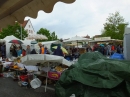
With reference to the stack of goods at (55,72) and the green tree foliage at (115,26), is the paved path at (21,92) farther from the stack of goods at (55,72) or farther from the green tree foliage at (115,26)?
the green tree foliage at (115,26)

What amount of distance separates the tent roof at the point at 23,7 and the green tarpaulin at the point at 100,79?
234cm

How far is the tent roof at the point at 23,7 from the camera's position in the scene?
2697 mm

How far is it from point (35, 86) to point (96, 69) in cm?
423

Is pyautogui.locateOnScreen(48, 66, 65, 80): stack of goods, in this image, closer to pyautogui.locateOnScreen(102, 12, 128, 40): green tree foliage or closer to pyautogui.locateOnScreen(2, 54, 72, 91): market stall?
pyautogui.locateOnScreen(2, 54, 72, 91): market stall

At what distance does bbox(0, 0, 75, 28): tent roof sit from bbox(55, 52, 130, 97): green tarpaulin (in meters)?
2.34

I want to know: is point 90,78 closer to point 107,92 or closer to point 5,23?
point 107,92

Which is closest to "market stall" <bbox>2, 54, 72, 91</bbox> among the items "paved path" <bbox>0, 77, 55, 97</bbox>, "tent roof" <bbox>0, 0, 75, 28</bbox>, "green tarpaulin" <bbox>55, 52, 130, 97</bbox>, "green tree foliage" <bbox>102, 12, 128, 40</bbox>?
"paved path" <bbox>0, 77, 55, 97</bbox>

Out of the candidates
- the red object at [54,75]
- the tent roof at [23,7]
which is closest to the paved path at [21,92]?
the red object at [54,75]

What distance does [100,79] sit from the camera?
4.53 m

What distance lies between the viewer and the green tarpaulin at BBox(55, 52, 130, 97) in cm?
444

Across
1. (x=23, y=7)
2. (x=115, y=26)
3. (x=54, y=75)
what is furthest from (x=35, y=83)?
(x=115, y=26)

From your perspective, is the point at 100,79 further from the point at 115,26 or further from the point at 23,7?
the point at 115,26

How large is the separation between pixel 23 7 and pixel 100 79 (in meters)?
2.69

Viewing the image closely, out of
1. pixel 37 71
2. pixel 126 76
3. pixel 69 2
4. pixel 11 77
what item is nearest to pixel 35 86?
pixel 37 71
